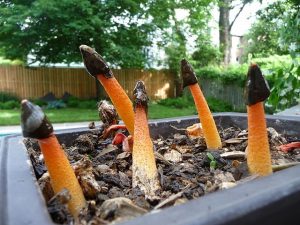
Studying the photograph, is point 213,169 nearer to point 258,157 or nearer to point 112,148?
point 258,157

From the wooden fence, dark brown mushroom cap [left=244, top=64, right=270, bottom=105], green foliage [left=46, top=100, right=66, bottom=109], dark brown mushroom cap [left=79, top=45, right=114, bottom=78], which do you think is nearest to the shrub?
the wooden fence

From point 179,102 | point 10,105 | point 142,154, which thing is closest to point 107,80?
point 142,154

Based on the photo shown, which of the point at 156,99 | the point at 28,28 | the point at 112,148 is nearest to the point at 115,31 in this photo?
the point at 28,28

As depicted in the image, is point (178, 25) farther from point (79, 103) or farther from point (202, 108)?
point (202, 108)

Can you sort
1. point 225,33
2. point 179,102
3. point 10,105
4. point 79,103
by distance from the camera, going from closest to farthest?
point 10,105, point 79,103, point 179,102, point 225,33

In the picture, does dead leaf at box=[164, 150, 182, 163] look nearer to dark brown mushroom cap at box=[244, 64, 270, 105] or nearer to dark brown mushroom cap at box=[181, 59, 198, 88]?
dark brown mushroom cap at box=[181, 59, 198, 88]
